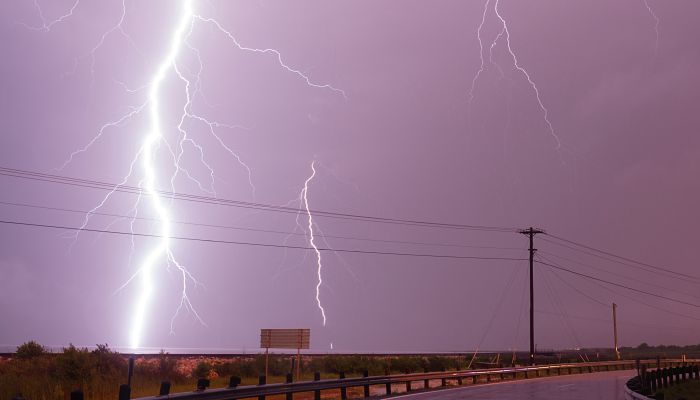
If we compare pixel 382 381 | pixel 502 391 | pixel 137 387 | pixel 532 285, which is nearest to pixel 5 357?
pixel 137 387

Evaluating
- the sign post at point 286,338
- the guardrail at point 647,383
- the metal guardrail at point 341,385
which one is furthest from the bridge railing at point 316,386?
the sign post at point 286,338

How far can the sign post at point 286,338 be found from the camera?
2622 cm

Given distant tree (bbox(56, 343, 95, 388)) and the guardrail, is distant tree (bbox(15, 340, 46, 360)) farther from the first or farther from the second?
the guardrail

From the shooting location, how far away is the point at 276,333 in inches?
1085

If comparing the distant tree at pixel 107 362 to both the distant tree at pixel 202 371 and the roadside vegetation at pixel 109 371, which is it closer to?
the roadside vegetation at pixel 109 371

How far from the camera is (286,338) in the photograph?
26953 mm

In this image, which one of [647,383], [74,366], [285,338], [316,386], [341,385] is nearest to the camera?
[316,386]

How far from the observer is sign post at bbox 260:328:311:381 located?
1032 inches

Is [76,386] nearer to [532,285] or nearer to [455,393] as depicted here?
[455,393]

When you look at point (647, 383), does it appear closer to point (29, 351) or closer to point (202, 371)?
point (202, 371)

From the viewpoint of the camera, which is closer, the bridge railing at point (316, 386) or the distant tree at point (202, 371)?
the bridge railing at point (316, 386)

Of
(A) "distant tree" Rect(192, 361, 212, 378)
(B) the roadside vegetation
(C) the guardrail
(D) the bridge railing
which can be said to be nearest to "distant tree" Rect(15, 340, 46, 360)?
(B) the roadside vegetation

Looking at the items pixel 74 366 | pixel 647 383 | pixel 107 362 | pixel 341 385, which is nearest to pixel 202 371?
pixel 107 362

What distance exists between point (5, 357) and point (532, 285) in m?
38.7
